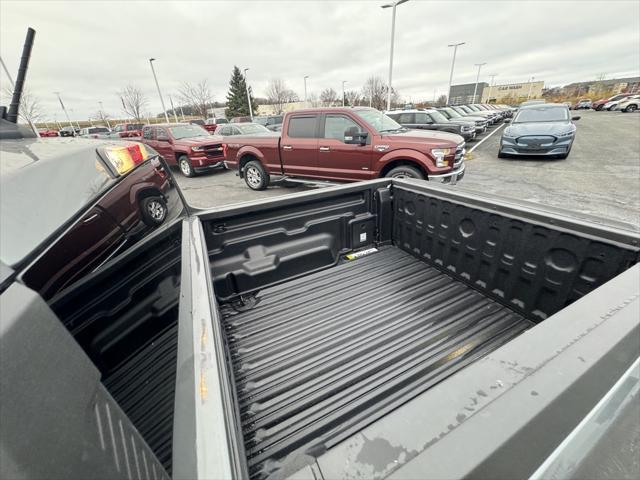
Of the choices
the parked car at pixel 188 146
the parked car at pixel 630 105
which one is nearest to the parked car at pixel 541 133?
the parked car at pixel 188 146

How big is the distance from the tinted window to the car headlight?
2.68 meters

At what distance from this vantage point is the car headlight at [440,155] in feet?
17.9

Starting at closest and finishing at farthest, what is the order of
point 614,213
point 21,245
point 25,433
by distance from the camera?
point 25,433 → point 21,245 → point 614,213

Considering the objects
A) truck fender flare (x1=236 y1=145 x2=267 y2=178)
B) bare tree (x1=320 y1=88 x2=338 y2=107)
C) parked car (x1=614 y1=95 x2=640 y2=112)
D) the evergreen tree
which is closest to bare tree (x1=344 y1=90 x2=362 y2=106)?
bare tree (x1=320 y1=88 x2=338 y2=107)

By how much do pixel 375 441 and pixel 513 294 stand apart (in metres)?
2.03

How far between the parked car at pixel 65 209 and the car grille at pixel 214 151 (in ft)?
31.7

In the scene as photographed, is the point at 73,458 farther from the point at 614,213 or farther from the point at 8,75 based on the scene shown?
the point at 8,75

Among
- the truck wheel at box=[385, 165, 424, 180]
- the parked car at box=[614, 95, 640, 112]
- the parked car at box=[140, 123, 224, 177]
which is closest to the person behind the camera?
the truck wheel at box=[385, 165, 424, 180]

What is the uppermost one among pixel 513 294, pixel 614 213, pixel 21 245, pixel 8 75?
pixel 8 75

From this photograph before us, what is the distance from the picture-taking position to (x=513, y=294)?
219cm

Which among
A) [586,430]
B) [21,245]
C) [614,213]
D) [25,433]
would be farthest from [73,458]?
[614,213]

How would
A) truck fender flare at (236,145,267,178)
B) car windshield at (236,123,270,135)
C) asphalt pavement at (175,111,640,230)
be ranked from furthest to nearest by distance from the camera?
1. car windshield at (236,123,270,135)
2. truck fender flare at (236,145,267,178)
3. asphalt pavement at (175,111,640,230)

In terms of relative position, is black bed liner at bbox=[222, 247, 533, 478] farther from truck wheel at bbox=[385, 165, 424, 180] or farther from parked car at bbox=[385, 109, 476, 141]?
parked car at bbox=[385, 109, 476, 141]

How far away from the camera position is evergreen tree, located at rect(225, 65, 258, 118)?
47062 millimetres
